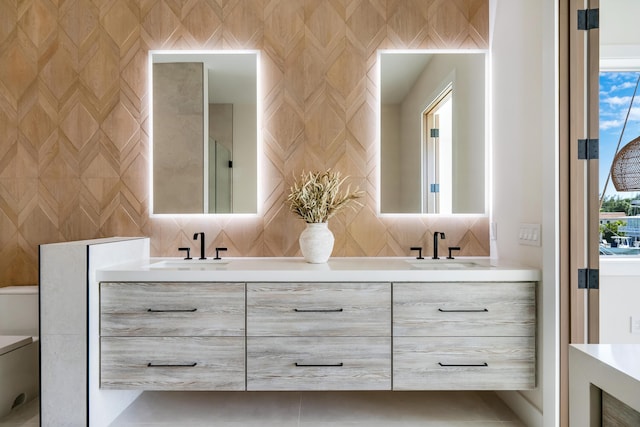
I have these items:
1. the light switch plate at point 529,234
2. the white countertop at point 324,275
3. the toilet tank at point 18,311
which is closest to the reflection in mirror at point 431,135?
the light switch plate at point 529,234

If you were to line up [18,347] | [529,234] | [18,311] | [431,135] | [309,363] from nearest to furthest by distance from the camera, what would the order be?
1. [309,363]
2. [529,234]
3. [18,347]
4. [18,311]
5. [431,135]

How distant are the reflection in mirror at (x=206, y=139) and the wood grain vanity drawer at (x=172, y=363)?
952 millimetres

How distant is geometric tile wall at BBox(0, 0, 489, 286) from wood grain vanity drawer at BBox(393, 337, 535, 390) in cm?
79

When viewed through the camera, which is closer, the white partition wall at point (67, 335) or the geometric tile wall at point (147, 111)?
the white partition wall at point (67, 335)

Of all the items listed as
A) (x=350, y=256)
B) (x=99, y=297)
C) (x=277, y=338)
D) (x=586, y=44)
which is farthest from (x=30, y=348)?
(x=586, y=44)

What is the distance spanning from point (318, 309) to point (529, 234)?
3.93 feet

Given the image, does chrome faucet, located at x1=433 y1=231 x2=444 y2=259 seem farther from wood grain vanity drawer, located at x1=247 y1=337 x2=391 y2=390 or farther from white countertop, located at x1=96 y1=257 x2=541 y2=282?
wood grain vanity drawer, located at x1=247 y1=337 x2=391 y2=390

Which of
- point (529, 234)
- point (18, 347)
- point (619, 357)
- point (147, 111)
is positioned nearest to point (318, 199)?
point (529, 234)

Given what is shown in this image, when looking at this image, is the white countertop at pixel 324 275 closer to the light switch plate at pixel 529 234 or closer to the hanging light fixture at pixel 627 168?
the light switch plate at pixel 529 234

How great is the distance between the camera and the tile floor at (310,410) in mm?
2221

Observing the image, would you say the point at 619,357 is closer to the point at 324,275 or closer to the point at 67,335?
the point at 324,275

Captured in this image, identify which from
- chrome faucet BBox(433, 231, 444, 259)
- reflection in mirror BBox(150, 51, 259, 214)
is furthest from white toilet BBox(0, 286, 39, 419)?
chrome faucet BBox(433, 231, 444, 259)

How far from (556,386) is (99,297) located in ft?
7.72

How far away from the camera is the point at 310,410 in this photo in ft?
7.73
